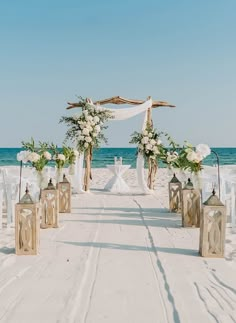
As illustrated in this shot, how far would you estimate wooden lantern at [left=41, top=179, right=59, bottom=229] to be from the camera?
224 inches

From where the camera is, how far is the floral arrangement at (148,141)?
10.2 meters

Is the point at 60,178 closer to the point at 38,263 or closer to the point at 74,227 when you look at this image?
the point at 74,227

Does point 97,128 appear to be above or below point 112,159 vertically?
below

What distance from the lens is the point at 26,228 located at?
4156 millimetres

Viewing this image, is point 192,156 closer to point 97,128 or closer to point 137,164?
point 97,128

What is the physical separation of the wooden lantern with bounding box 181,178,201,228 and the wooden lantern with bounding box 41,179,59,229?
181 cm

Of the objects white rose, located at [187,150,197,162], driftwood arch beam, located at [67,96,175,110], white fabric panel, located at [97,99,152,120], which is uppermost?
driftwood arch beam, located at [67,96,175,110]

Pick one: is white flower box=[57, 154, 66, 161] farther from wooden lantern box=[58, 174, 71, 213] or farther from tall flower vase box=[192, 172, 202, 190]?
tall flower vase box=[192, 172, 202, 190]

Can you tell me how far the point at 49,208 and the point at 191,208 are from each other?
2003mm

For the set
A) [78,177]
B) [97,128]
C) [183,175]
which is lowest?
[78,177]

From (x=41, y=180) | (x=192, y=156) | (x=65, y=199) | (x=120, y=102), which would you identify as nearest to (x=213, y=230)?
(x=192, y=156)

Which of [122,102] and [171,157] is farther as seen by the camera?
[122,102]

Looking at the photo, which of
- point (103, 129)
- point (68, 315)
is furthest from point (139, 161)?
point (68, 315)

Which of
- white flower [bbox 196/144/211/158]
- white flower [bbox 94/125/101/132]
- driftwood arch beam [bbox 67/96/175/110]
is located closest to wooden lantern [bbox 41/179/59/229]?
white flower [bbox 196/144/211/158]
